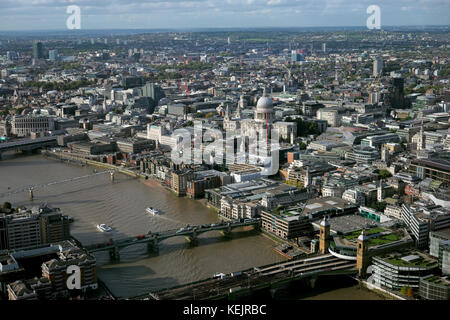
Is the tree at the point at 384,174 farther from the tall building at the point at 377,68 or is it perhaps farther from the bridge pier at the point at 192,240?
the tall building at the point at 377,68

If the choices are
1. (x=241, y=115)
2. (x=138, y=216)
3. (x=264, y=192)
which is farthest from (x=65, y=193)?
(x=241, y=115)

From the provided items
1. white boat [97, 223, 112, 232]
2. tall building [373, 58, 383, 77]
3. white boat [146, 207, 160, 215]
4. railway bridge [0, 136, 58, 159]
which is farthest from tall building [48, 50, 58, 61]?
white boat [97, 223, 112, 232]

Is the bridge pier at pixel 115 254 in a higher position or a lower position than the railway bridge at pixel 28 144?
lower

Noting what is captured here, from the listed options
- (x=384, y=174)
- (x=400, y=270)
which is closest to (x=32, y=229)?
(x=400, y=270)

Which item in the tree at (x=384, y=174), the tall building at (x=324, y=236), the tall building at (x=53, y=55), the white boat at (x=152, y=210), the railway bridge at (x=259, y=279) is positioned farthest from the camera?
the tall building at (x=53, y=55)

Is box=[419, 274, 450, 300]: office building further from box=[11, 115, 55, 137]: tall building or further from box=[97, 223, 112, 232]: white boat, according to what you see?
box=[11, 115, 55, 137]: tall building

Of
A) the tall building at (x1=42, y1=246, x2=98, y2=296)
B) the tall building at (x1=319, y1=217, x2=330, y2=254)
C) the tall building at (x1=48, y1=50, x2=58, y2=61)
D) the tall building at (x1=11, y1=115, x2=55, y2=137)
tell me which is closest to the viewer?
the tall building at (x1=42, y1=246, x2=98, y2=296)

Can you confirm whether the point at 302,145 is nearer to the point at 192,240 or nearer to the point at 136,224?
the point at 136,224

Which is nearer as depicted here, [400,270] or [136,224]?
[400,270]

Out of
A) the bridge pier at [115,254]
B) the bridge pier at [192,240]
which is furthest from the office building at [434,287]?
the bridge pier at [115,254]
